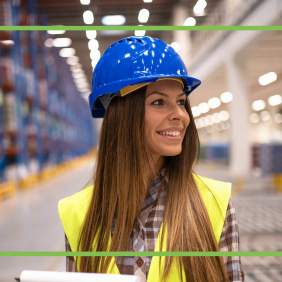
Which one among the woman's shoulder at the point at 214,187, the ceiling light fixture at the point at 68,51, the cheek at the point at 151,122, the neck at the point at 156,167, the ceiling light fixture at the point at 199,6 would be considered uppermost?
the ceiling light fixture at the point at 68,51

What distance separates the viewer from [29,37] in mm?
11477

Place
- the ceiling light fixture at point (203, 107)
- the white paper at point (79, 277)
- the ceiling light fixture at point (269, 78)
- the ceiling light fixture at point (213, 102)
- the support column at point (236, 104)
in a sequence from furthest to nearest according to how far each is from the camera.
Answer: the ceiling light fixture at point (269, 78) → the support column at point (236, 104) → the ceiling light fixture at point (213, 102) → the ceiling light fixture at point (203, 107) → the white paper at point (79, 277)

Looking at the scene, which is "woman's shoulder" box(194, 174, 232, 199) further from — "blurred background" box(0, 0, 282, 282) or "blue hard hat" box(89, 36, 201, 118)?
"blue hard hat" box(89, 36, 201, 118)

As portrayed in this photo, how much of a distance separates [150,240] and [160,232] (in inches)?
2.0

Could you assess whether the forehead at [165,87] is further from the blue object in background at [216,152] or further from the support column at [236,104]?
the blue object in background at [216,152]

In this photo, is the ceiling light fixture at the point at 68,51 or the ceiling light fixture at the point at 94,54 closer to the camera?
the ceiling light fixture at the point at 94,54

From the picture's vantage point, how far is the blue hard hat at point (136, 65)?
975mm

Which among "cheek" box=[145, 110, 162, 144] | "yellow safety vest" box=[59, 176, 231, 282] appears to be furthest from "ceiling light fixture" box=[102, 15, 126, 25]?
"yellow safety vest" box=[59, 176, 231, 282]

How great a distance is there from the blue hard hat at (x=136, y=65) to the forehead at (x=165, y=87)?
1.3 inches

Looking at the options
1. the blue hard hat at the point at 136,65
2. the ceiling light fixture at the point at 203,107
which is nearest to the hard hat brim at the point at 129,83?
the blue hard hat at the point at 136,65

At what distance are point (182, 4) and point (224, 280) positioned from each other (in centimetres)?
104

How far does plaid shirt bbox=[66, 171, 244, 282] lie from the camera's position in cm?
99

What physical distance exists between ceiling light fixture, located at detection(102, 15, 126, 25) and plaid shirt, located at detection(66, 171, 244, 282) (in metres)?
0.68

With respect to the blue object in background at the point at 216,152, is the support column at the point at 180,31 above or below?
below
